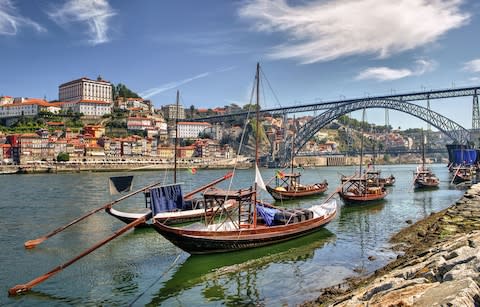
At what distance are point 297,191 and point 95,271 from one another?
22.7m

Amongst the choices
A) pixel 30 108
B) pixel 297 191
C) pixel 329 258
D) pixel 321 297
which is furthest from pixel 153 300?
pixel 30 108

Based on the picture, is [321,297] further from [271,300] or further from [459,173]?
[459,173]

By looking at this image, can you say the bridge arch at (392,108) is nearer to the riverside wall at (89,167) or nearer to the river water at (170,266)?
the riverside wall at (89,167)

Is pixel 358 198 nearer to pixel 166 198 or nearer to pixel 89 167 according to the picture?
pixel 166 198

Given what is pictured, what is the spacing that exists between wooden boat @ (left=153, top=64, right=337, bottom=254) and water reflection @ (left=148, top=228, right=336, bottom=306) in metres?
0.34

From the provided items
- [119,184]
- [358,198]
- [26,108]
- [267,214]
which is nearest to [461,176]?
[358,198]

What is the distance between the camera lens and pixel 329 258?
1488cm

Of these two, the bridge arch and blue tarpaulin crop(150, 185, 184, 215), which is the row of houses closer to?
the bridge arch

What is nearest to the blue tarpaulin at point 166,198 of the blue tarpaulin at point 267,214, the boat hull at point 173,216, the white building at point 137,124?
the boat hull at point 173,216

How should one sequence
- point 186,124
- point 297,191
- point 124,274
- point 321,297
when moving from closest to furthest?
point 321,297
point 124,274
point 297,191
point 186,124

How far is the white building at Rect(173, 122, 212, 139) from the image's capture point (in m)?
129

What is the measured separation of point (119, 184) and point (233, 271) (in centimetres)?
645

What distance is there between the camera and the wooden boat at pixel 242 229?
1406 centimetres

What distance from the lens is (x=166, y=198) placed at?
702 inches
